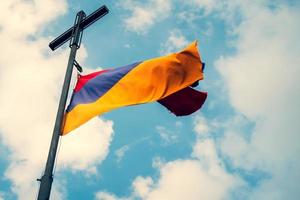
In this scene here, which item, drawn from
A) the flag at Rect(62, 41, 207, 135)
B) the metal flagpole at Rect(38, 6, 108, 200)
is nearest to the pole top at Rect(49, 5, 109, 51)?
the metal flagpole at Rect(38, 6, 108, 200)

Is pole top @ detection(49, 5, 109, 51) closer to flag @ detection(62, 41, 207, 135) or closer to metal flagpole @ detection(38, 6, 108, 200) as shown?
metal flagpole @ detection(38, 6, 108, 200)

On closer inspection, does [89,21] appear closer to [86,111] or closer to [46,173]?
[86,111]

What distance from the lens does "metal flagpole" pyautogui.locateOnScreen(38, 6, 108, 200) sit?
801cm

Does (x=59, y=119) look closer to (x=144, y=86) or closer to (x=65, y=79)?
(x=65, y=79)

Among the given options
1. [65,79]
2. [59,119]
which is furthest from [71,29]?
[59,119]

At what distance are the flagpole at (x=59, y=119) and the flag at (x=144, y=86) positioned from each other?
454mm

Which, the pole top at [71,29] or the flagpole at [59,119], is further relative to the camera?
the pole top at [71,29]

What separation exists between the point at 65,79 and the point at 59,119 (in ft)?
4.11

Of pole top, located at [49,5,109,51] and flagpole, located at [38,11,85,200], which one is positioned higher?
pole top, located at [49,5,109,51]

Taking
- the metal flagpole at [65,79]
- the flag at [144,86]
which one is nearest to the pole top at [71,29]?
the metal flagpole at [65,79]

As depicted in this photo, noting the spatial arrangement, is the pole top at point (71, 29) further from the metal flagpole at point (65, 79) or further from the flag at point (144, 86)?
the flag at point (144, 86)

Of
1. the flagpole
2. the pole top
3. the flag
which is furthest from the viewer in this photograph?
the pole top

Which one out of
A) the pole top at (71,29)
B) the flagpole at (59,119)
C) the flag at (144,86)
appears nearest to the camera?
the flagpole at (59,119)

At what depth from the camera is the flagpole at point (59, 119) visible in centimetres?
794
